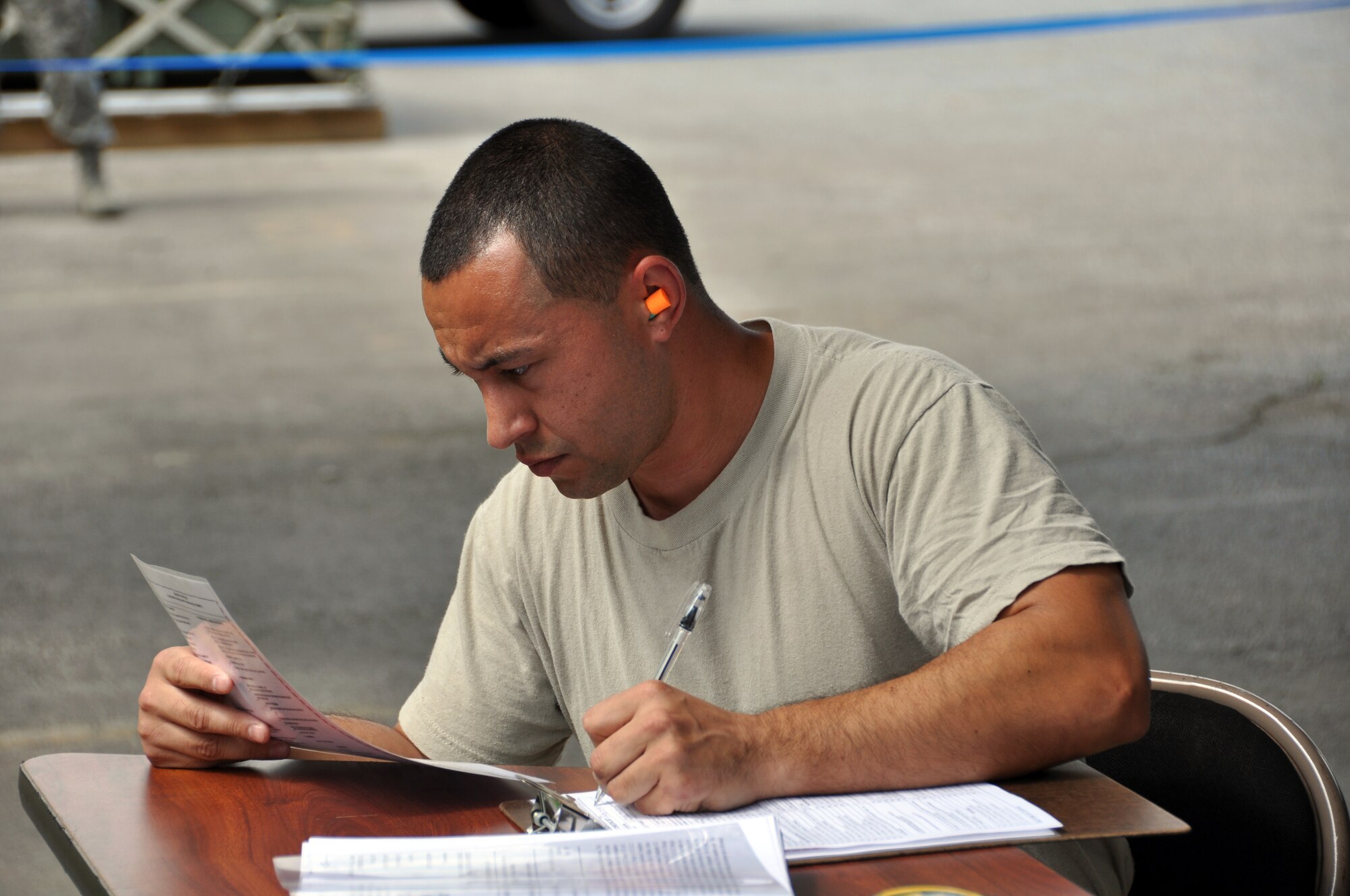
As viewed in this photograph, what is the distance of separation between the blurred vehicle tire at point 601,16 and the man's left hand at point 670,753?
10413 millimetres

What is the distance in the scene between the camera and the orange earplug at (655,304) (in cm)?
172

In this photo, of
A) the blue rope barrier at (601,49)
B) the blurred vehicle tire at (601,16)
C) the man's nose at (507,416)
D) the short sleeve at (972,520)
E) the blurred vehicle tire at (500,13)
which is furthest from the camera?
the blurred vehicle tire at (500,13)

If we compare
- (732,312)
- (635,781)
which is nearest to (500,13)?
(732,312)

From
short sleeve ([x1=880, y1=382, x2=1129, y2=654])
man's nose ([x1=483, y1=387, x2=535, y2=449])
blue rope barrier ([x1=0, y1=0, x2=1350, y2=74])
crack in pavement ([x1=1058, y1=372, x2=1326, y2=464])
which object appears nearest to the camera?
short sleeve ([x1=880, y1=382, x2=1129, y2=654])

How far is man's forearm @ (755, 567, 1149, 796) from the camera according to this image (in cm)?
145

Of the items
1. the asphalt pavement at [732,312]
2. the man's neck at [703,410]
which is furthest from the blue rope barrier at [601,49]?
the man's neck at [703,410]

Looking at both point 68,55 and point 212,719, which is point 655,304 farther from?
point 68,55

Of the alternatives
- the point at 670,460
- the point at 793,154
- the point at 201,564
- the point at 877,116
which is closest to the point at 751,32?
the point at 877,116

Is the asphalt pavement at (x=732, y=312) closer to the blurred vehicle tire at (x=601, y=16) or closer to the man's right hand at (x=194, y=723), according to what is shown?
the blurred vehicle tire at (x=601, y=16)

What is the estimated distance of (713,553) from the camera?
175 cm

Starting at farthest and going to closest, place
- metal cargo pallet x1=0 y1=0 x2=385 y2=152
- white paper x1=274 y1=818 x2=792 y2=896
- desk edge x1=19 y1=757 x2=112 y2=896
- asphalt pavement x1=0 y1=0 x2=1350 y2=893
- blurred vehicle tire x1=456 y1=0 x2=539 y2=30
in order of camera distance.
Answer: blurred vehicle tire x1=456 y1=0 x2=539 y2=30 < metal cargo pallet x1=0 y1=0 x2=385 y2=152 < asphalt pavement x1=0 y1=0 x2=1350 y2=893 < desk edge x1=19 y1=757 x2=112 y2=896 < white paper x1=274 y1=818 x2=792 y2=896

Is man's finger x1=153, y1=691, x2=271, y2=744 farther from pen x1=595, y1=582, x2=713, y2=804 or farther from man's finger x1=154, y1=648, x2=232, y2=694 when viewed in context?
pen x1=595, y1=582, x2=713, y2=804

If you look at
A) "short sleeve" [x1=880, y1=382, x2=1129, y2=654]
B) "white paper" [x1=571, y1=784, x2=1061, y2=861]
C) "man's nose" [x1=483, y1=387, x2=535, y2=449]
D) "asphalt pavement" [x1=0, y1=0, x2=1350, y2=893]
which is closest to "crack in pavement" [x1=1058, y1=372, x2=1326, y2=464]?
"asphalt pavement" [x1=0, y1=0, x2=1350, y2=893]

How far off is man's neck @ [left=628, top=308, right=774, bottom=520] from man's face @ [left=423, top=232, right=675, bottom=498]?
0.09 ft
